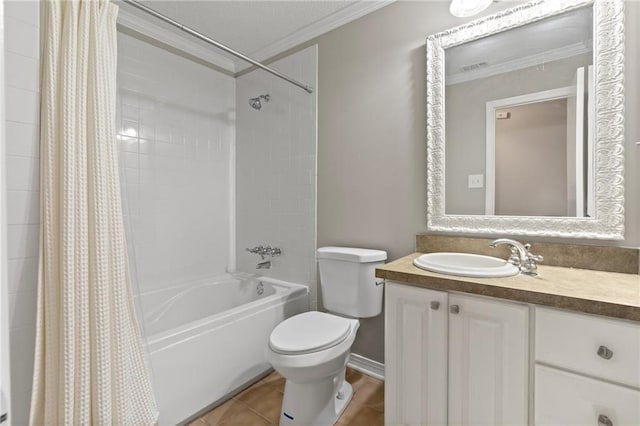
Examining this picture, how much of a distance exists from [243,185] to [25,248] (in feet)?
5.69

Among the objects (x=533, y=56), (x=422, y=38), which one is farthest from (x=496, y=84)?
(x=422, y=38)

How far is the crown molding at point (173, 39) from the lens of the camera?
1939mm

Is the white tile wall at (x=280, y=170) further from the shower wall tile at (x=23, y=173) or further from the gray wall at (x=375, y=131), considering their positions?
the shower wall tile at (x=23, y=173)

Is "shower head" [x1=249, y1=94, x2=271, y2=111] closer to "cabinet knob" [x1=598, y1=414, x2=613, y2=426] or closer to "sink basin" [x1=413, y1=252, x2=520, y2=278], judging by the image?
"sink basin" [x1=413, y1=252, x2=520, y2=278]

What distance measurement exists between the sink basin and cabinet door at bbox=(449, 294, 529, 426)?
94mm

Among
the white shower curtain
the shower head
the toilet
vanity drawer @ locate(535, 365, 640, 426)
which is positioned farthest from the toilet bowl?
the shower head

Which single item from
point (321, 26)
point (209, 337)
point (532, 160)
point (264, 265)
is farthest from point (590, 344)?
point (321, 26)

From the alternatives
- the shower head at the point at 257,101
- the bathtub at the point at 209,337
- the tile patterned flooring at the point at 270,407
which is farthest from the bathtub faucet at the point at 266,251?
the shower head at the point at 257,101

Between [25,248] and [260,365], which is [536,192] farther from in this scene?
[25,248]

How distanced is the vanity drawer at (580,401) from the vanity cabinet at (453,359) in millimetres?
47

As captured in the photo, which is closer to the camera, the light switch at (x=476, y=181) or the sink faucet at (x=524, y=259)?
the sink faucet at (x=524, y=259)

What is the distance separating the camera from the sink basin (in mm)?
1047

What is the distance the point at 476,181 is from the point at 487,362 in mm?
859

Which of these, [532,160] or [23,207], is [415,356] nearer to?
[532,160]
